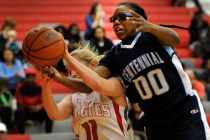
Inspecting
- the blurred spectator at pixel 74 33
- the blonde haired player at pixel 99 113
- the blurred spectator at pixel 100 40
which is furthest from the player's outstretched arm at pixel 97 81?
the blurred spectator at pixel 74 33


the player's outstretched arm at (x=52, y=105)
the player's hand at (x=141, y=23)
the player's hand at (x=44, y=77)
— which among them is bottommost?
the player's outstretched arm at (x=52, y=105)

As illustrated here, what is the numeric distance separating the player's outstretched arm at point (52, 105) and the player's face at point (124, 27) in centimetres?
58

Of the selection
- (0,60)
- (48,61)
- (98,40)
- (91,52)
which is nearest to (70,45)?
(98,40)

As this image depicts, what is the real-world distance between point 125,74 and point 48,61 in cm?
57

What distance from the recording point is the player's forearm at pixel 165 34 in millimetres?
3592

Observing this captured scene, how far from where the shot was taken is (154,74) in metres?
3.74

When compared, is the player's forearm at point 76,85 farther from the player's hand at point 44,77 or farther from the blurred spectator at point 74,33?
the blurred spectator at point 74,33

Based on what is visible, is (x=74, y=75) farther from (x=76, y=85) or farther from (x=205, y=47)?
(x=205, y=47)

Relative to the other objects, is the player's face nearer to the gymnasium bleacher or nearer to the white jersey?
the white jersey

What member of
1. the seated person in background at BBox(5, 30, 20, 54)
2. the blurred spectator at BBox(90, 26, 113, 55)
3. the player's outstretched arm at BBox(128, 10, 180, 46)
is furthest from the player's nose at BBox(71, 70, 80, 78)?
the seated person in background at BBox(5, 30, 20, 54)

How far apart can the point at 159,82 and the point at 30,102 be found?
4596 millimetres

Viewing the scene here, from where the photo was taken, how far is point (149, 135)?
3.94 m

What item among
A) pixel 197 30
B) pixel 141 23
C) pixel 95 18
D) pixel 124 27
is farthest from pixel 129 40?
pixel 197 30

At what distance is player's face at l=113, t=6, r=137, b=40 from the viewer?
3.72 metres
